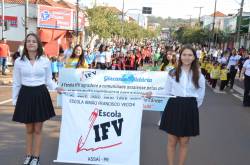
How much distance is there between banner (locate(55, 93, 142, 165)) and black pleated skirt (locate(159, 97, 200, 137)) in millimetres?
445

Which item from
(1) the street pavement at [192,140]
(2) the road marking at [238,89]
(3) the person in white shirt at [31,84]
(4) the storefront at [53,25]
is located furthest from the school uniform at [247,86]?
(4) the storefront at [53,25]

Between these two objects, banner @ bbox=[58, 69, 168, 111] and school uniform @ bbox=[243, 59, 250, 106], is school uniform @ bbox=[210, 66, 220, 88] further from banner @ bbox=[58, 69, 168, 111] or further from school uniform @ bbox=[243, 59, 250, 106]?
banner @ bbox=[58, 69, 168, 111]

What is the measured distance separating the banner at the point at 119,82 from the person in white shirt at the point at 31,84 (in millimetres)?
1943

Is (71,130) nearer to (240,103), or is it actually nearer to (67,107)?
(67,107)

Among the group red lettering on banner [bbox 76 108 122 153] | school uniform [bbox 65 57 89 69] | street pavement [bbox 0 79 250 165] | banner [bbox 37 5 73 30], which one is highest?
banner [bbox 37 5 73 30]

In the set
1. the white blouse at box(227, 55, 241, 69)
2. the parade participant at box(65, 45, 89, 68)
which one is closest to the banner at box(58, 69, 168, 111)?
the parade participant at box(65, 45, 89, 68)

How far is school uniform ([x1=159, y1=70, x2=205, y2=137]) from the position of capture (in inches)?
211

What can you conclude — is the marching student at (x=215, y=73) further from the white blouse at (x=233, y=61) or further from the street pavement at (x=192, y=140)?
the street pavement at (x=192, y=140)

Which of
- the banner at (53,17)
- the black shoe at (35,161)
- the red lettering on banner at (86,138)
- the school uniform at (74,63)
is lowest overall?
the black shoe at (35,161)

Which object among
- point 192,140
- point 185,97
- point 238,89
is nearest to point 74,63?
point 192,140

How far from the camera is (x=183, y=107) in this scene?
537 centimetres

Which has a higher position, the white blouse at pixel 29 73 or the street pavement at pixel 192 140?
the white blouse at pixel 29 73

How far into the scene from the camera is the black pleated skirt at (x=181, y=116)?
5.37 meters

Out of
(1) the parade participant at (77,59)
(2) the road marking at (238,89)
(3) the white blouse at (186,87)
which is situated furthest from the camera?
(2) the road marking at (238,89)
